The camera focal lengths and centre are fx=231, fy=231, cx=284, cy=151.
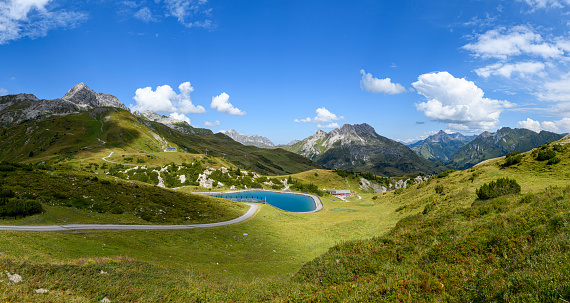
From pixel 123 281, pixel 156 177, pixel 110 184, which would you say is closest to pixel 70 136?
pixel 156 177

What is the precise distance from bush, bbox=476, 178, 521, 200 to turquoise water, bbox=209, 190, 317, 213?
2386 inches

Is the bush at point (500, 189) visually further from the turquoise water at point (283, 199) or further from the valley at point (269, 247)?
the turquoise water at point (283, 199)

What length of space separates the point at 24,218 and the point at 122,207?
12.8 metres

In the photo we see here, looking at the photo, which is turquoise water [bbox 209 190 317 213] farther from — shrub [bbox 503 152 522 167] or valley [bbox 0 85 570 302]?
shrub [bbox 503 152 522 167]

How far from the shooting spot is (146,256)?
23.3 m

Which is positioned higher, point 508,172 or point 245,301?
point 508,172

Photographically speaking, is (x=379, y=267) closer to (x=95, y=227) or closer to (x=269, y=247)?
(x=269, y=247)

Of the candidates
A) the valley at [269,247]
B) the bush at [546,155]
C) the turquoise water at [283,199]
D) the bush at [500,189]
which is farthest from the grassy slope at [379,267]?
the turquoise water at [283,199]

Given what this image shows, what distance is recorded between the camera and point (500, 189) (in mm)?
26016

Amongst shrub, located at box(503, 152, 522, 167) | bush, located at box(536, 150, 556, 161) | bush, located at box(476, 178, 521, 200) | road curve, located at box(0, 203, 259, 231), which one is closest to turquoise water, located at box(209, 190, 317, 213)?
road curve, located at box(0, 203, 259, 231)

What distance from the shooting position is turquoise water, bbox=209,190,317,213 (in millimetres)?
88875

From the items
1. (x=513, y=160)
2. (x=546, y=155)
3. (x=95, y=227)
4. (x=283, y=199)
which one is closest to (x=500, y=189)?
(x=546, y=155)

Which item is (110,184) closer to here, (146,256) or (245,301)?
(146,256)

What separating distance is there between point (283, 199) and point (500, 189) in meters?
85.1
